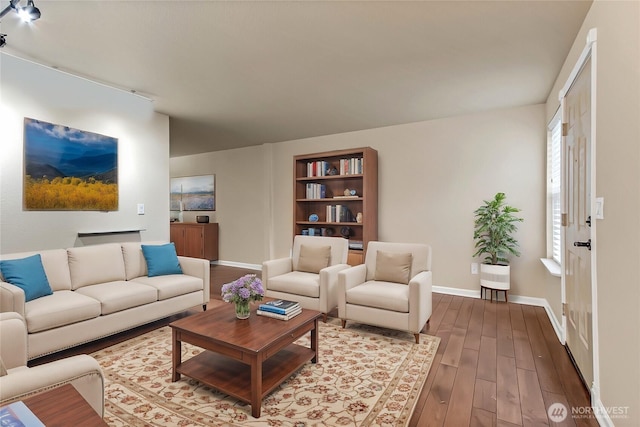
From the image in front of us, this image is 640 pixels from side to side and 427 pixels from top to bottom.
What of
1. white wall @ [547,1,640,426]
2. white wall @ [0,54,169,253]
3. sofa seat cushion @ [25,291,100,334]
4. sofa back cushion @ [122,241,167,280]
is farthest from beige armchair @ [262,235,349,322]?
white wall @ [547,1,640,426]

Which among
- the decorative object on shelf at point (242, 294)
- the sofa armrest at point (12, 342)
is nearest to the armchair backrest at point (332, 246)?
the decorative object on shelf at point (242, 294)

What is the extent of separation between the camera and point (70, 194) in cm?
332

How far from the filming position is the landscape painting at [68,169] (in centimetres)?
304

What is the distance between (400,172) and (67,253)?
14.1 feet

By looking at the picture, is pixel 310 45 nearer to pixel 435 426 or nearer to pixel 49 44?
pixel 49 44

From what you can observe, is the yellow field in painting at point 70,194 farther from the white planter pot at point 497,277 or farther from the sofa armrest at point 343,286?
the white planter pot at point 497,277

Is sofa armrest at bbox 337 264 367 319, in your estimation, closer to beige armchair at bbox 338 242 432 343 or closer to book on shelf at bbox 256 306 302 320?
beige armchair at bbox 338 242 432 343

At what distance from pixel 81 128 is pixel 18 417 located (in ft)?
11.5

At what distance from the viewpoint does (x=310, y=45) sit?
2580 mm

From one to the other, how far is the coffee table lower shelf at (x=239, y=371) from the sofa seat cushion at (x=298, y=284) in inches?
39.3

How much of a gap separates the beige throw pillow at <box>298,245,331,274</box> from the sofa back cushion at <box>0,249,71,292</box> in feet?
7.81

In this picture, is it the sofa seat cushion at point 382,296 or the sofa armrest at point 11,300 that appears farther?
the sofa seat cushion at point 382,296

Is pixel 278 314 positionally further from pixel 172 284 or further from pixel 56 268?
pixel 56 268

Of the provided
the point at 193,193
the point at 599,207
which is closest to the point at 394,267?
the point at 599,207
